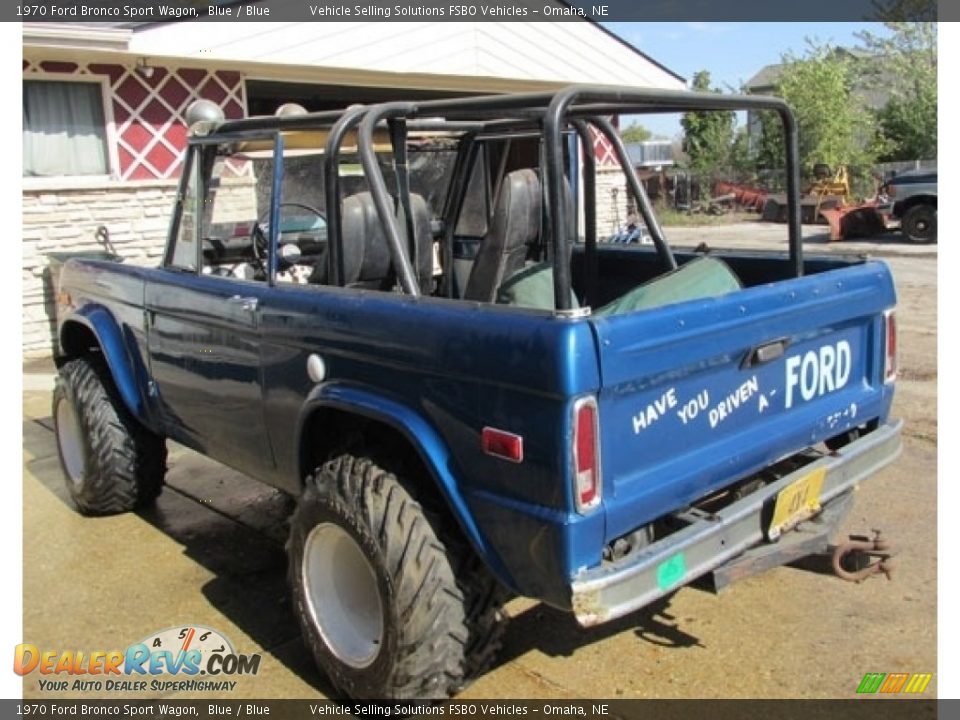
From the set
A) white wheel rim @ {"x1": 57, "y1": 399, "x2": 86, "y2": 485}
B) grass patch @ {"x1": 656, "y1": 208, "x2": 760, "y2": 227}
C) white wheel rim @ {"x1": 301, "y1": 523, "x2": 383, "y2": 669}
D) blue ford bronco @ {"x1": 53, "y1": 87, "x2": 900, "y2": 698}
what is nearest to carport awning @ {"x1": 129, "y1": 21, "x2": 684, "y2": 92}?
white wheel rim @ {"x1": 57, "y1": 399, "x2": 86, "y2": 485}

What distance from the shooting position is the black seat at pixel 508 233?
3.88 metres

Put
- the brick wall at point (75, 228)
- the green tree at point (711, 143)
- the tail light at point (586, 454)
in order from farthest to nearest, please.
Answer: the green tree at point (711, 143) → the brick wall at point (75, 228) → the tail light at point (586, 454)

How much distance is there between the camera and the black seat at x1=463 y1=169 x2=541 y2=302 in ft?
12.7

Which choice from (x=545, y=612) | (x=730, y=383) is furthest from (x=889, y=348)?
(x=545, y=612)

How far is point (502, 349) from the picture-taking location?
247cm

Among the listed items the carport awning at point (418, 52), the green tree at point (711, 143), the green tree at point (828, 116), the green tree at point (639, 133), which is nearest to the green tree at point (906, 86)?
the green tree at point (828, 116)

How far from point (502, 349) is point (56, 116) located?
9.41m

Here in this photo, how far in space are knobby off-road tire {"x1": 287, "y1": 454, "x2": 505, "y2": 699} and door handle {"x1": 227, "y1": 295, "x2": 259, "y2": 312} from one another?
77cm

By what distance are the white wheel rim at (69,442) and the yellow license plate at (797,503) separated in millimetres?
3731

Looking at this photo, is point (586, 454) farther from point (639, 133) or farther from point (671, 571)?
point (639, 133)

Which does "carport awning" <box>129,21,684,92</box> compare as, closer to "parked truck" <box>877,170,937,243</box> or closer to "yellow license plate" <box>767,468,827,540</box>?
"parked truck" <box>877,170,937,243</box>

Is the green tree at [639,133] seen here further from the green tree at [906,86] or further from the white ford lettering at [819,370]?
the white ford lettering at [819,370]

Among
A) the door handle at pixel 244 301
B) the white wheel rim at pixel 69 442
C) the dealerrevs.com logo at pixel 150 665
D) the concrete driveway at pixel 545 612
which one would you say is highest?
the door handle at pixel 244 301

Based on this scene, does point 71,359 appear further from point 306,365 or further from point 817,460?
point 817,460
